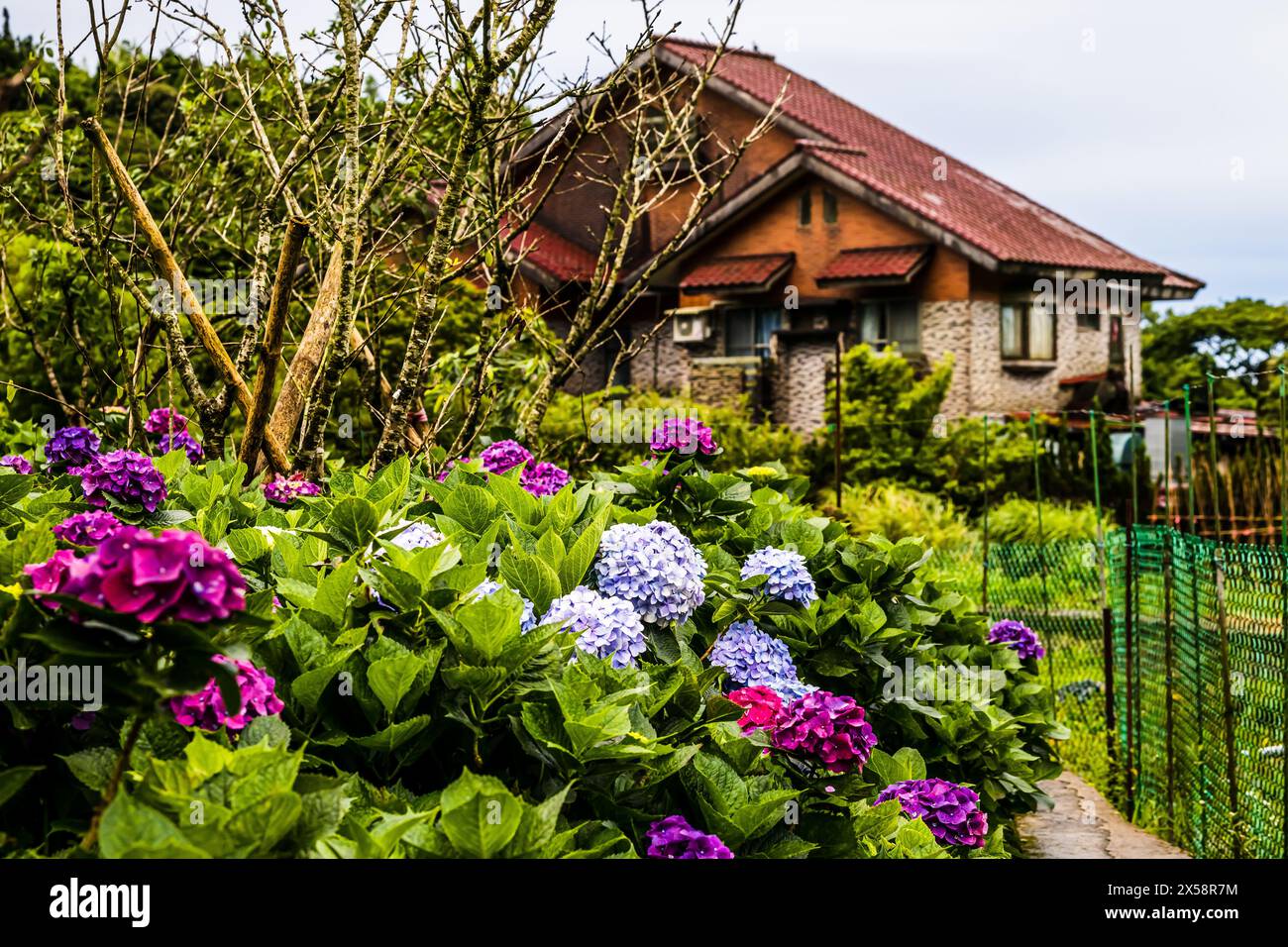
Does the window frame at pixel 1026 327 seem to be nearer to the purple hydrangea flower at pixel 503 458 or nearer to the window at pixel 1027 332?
the window at pixel 1027 332

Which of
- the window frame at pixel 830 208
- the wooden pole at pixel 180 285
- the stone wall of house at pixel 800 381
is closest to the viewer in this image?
the wooden pole at pixel 180 285

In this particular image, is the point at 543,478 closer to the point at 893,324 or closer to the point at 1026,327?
the point at 893,324

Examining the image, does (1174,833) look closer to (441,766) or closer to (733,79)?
(441,766)

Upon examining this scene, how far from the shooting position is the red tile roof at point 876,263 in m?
22.3

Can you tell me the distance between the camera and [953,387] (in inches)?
886

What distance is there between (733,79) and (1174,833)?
2061 cm

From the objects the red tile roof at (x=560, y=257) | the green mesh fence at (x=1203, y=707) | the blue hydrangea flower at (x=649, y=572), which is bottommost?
the green mesh fence at (x=1203, y=707)

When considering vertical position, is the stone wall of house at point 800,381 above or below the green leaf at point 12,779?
above

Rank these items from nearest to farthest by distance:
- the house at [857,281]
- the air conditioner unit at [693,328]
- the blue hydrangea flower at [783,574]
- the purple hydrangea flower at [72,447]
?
the blue hydrangea flower at [783,574]
the purple hydrangea flower at [72,447]
the house at [857,281]
the air conditioner unit at [693,328]

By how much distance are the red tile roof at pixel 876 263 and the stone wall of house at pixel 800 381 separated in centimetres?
130

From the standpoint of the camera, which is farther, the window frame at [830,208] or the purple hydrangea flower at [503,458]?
the window frame at [830,208]

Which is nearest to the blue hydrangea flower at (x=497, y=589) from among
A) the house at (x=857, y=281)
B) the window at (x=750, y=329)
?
the house at (x=857, y=281)

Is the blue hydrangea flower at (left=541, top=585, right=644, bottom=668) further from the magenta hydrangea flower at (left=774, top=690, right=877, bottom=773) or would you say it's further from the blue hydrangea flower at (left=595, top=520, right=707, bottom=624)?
the magenta hydrangea flower at (left=774, top=690, right=877, bottom=773)
